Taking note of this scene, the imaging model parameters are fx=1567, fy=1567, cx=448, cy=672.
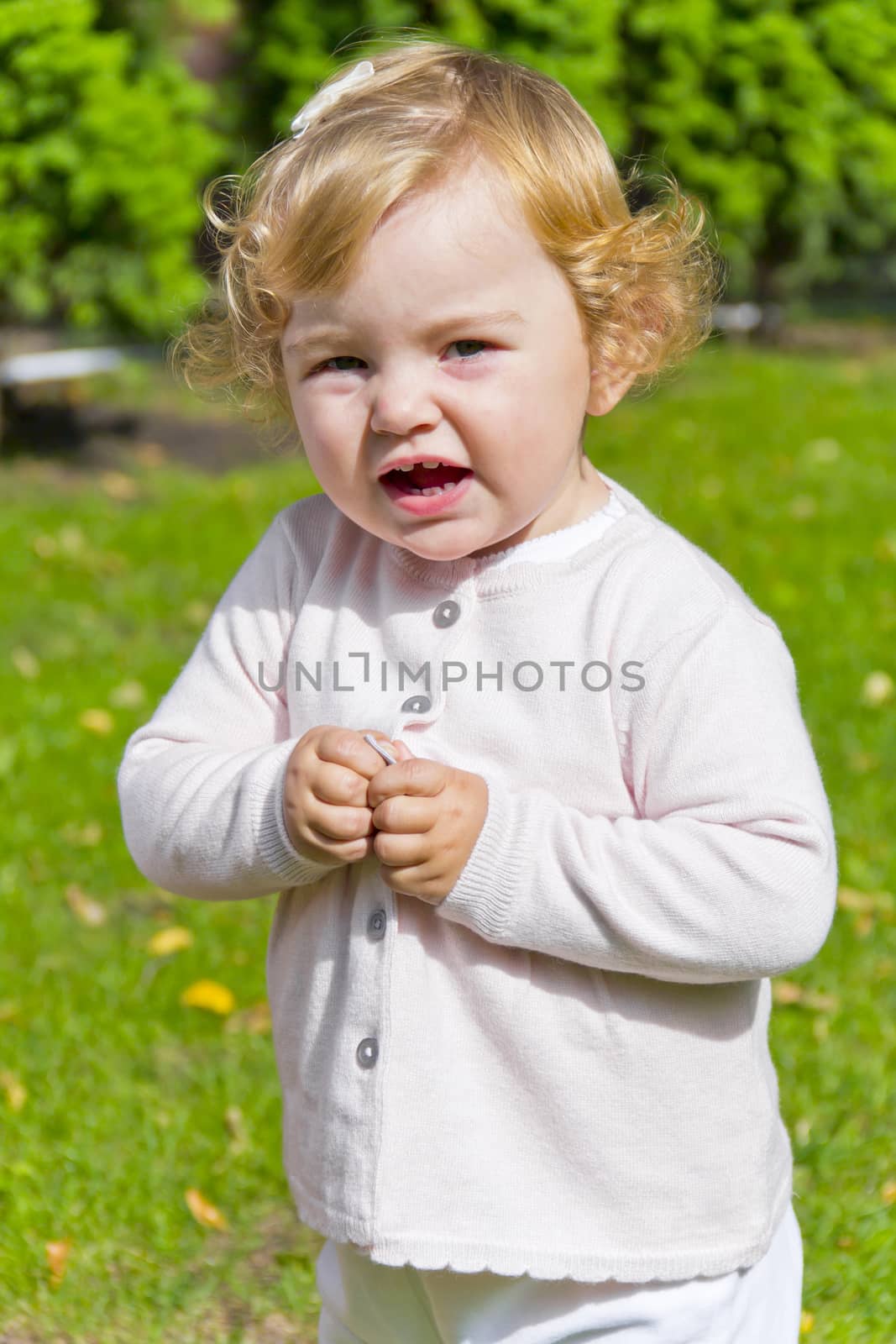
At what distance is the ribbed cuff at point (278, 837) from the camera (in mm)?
1597

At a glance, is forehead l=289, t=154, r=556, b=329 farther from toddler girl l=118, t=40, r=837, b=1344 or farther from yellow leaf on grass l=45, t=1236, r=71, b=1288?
yellow leaf on grass l=45, t=1236, r=71, b=1288

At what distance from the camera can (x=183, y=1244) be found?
255 centimetres

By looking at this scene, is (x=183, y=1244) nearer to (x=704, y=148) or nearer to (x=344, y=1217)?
(x=344, y=1217)

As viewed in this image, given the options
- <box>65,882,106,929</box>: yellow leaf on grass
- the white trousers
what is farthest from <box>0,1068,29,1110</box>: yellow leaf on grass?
the white trousers

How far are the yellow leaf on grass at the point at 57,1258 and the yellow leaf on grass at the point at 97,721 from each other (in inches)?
76.3

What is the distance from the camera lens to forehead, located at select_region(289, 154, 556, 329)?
150cm

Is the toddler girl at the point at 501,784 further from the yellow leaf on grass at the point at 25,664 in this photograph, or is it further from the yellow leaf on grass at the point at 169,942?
the yellow leaf on grass at the point at 25,664

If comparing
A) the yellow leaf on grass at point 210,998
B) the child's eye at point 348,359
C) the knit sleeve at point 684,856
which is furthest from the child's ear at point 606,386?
the yellow leaf on grass at point 210,998

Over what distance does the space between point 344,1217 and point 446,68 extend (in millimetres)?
1221

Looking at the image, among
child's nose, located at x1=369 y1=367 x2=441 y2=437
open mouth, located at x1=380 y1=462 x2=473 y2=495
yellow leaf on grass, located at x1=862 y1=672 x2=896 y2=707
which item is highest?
child's nose, located at x1=369 y1=367 x2=441 y2=437

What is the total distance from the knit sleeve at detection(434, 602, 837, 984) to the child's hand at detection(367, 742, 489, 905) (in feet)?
0.05

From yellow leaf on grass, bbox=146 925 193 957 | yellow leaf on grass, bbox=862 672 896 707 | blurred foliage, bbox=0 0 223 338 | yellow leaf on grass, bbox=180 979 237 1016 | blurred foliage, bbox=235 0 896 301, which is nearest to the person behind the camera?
yellow leaf on grass, bbox=180 979 237 1016

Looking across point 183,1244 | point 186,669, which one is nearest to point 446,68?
point 186,669

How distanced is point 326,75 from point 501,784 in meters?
3.92
